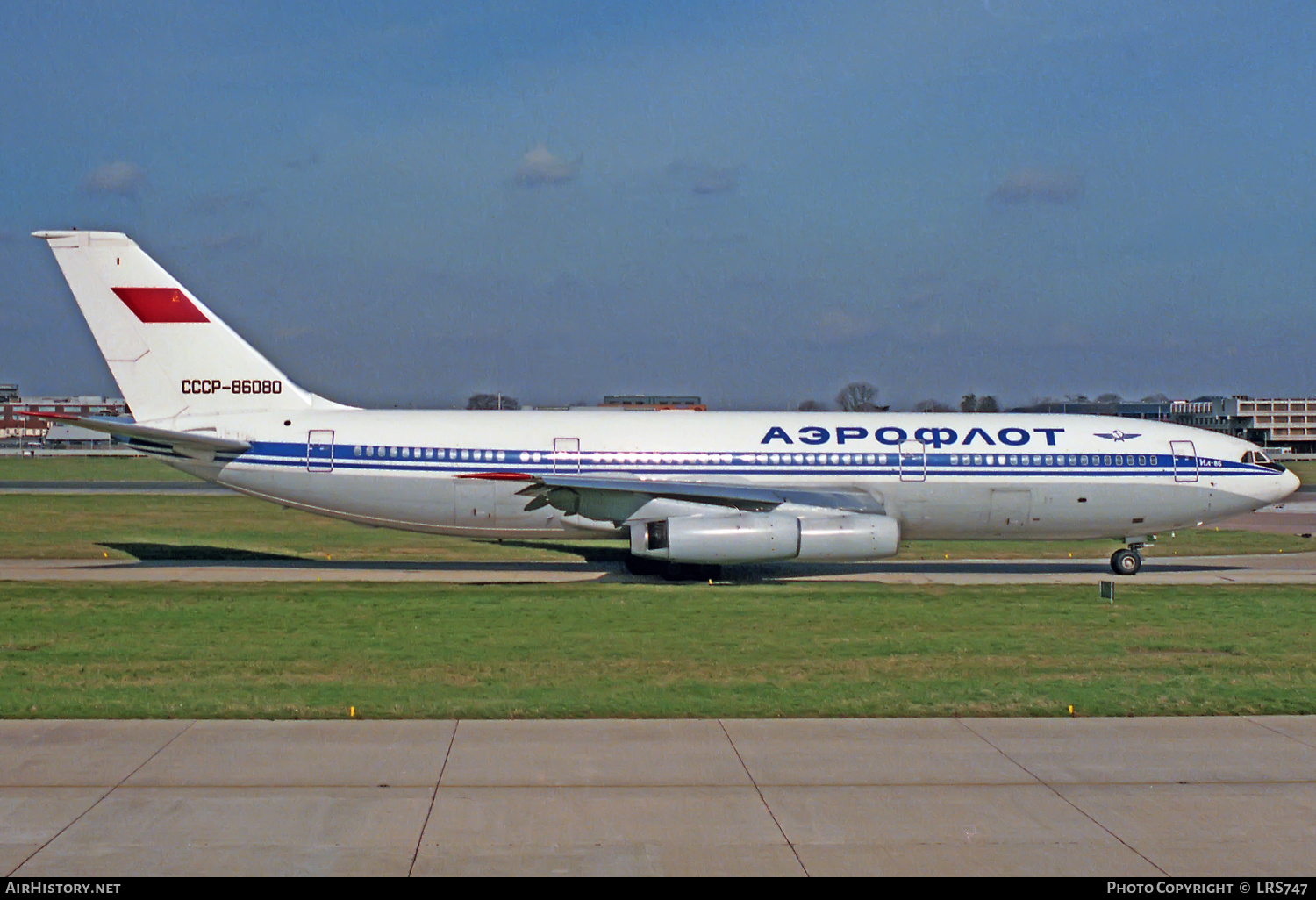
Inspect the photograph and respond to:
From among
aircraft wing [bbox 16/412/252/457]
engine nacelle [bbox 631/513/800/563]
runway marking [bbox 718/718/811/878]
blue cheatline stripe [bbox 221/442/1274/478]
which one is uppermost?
aircraft wing [bbox 16/412/252/457]

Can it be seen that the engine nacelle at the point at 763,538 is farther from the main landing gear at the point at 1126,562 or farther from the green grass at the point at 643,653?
the main landing gear at the point at 1126,562

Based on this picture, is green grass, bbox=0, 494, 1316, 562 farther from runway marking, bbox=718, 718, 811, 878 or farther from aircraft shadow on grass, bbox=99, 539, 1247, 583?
runway marking, bbox=718, 718, 811, 878

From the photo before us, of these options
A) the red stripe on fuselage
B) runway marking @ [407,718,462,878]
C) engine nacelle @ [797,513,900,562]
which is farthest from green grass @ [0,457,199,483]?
runway marking @ [407,718,462,878]

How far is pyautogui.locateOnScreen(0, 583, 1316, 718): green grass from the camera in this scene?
1230 centimetres

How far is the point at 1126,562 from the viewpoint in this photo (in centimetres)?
2669

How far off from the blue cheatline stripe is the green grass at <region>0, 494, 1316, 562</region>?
3.38 metres

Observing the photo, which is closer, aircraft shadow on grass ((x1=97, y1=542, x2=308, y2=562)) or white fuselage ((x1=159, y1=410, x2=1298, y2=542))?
white fuselage ((x1=159, y1=410, x2=1298, y2=542))

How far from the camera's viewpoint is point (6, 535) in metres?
33.4

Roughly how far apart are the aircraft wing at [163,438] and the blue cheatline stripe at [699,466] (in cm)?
44

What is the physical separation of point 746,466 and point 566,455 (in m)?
4.01

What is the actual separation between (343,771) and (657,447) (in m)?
16.5

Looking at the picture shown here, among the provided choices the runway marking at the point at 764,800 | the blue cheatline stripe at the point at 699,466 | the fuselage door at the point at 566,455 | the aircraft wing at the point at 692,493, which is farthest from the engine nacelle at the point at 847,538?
the runway marking at the point at 764,800

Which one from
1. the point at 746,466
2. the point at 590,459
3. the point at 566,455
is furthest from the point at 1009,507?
the point at 566,455
